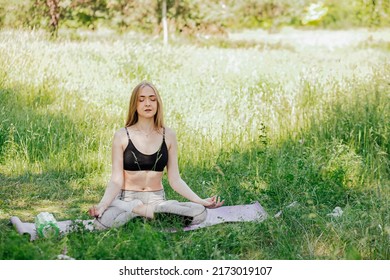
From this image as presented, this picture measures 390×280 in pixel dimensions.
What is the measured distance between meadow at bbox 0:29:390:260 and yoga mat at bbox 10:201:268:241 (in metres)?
0.09

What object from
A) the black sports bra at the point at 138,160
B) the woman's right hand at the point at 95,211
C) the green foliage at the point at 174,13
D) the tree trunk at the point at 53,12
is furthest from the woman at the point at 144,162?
the tree trunk at the point at 53,12

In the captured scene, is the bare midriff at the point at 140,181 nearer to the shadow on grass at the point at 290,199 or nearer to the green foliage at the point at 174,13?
the shadow on grass at the point at 290,199

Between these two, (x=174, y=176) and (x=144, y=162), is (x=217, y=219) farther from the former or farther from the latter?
(x=144, y=162)

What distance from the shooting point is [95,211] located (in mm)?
4285

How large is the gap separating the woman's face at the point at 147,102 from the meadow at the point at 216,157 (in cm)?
75

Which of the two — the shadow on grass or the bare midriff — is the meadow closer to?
the shadow on grass

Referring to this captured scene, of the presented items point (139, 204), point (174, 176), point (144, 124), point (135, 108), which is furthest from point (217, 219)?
point (135, 108)

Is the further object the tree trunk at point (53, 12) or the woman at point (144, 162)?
the tree trunk at point (53, 12)

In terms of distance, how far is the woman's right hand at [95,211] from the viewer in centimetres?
424

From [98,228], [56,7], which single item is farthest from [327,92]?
[56,7]

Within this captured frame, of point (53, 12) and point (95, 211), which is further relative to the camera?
point (53, 12)

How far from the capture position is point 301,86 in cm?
732

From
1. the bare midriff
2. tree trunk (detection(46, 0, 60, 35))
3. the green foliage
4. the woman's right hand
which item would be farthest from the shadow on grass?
tree trunk (detection(46, 0, 60, 35))

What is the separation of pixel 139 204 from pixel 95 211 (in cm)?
31
